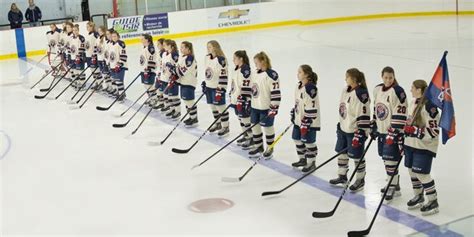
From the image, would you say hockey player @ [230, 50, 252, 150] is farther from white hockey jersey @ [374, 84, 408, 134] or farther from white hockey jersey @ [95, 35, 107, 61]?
white hockey jersey @ [95, 35, 107, 61]

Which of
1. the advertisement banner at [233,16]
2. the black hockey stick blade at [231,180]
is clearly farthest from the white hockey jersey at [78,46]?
the advertisement banner at [233,16]

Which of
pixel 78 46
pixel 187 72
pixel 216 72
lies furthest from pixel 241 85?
pixel 78 46

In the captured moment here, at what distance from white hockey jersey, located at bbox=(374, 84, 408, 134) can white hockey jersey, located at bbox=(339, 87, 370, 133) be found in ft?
0.35

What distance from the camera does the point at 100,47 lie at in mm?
10430

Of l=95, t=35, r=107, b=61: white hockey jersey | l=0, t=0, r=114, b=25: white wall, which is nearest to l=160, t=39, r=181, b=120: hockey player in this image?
l=95, t=35, r=107, b=61: white hockey jersey

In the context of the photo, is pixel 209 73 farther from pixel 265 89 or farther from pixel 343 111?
pixel 343 111

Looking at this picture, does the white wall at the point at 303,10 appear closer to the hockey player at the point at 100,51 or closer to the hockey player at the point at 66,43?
the hockey player at the point at 66,43

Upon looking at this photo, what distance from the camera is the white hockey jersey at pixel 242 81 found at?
6895mm

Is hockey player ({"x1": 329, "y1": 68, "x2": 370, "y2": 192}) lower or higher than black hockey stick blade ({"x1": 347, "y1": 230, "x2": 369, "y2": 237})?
A: higher

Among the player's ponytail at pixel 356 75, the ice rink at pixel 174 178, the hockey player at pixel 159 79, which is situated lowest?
the ice rink at pixel 174 178

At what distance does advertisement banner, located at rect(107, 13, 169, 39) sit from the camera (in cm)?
1781

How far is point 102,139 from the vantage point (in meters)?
8.17

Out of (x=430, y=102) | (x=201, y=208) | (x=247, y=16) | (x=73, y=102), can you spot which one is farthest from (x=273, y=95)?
(x=247, y=16)

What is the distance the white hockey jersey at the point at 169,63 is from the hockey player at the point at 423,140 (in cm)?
391
